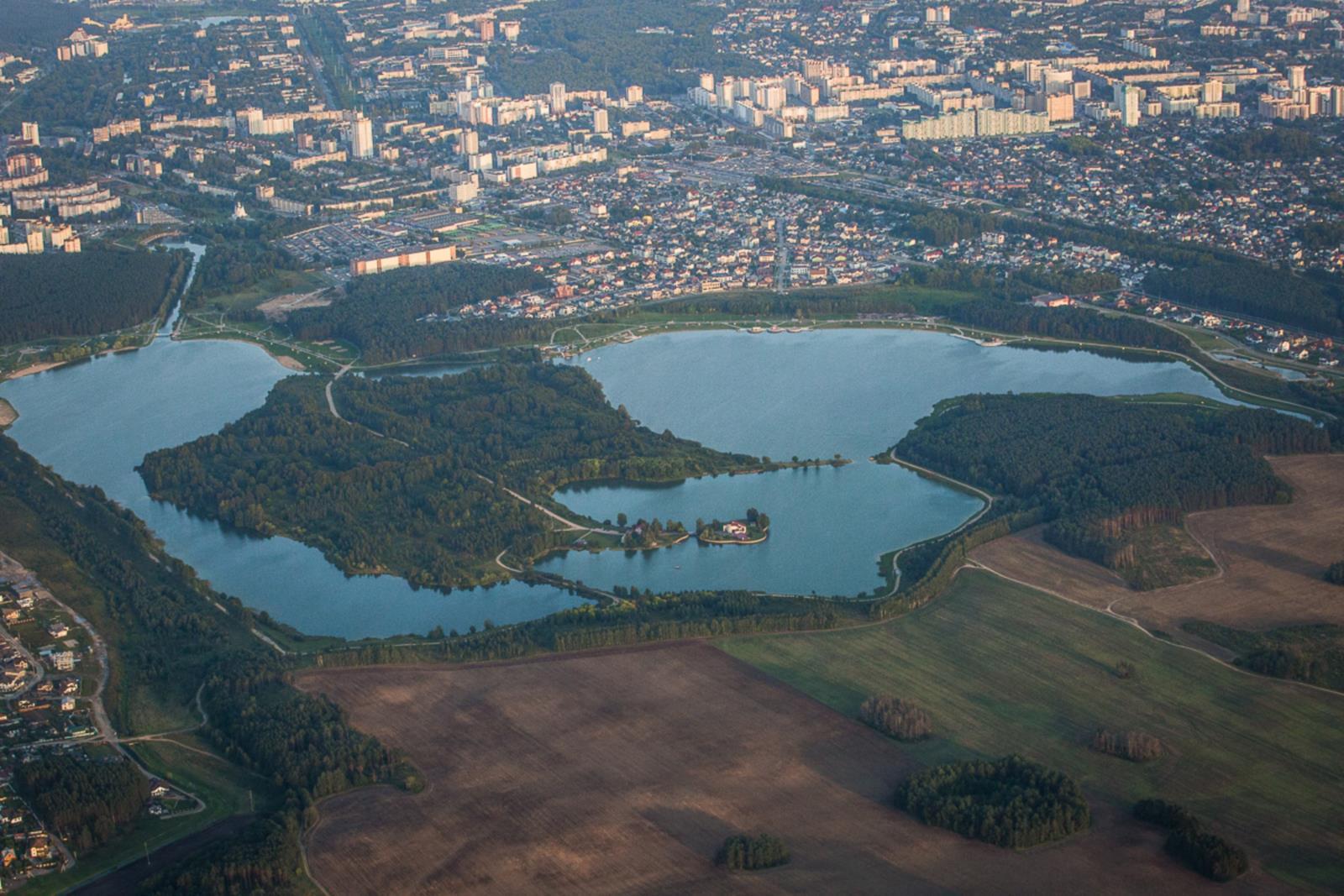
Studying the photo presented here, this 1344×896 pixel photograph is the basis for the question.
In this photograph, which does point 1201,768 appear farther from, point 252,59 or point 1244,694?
point 252,59

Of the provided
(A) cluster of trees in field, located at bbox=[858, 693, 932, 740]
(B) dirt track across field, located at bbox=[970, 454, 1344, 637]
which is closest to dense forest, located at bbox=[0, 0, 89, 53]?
(B) dirt track across field, located at bbox=[970, 454, 1344, 637]

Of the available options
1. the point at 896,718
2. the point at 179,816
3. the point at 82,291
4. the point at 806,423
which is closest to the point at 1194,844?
the point at 896,718

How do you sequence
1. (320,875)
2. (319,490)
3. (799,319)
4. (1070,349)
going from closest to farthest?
(320,875), (319,490), (1070,349), (799,319)

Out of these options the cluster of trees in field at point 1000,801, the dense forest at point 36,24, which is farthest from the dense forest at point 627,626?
the dense forest at point 36,24

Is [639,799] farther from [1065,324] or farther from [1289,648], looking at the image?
[1065,324]

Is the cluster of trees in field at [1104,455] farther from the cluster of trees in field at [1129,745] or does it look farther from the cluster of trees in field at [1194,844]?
the cluster of trees in field at [1194,844]

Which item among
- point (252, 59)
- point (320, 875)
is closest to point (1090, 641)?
point (320, 875)
